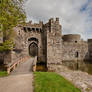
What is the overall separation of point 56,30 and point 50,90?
46.4ft

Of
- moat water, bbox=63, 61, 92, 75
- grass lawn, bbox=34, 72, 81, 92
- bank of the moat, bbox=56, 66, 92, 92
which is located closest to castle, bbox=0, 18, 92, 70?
moat water, bbox=63, 61, 92, 75

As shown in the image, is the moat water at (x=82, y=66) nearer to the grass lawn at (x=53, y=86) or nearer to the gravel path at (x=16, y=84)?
the grass lawn at (x=53, y=86)

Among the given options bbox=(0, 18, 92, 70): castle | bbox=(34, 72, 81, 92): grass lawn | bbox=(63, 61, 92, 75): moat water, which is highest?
bbox=(0, 18, 92, 70): castle

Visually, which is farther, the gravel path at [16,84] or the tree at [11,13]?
the tree at [11,13]

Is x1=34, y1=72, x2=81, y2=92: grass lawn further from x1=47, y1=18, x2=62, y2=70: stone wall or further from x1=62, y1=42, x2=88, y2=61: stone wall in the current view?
x1=62, y1=42, x2=88, y2=61: stone wall

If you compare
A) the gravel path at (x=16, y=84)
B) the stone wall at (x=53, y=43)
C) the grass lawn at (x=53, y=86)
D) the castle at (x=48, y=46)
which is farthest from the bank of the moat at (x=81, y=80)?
the stone wall at (x=53, y=43)

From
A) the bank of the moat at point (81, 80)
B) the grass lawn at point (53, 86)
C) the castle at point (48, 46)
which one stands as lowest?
the bank of the moat at point (81, 80)

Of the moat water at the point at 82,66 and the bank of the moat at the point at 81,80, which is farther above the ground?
the bank of the moat at the point at 81,80

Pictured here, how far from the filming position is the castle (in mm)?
14988

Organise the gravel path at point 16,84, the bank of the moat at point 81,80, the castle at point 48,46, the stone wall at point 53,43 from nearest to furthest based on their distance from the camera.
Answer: the gravel path at point 16,84 → the bank of the moat at point 81,80 → the castle at point 48,46 → the stone wall at point 53,43

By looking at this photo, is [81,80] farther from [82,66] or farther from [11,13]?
[82,66]

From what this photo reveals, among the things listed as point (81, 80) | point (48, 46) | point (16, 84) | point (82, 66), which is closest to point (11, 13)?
point (16, 84)

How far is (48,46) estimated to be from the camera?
647 inches

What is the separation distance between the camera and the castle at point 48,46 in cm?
1499
